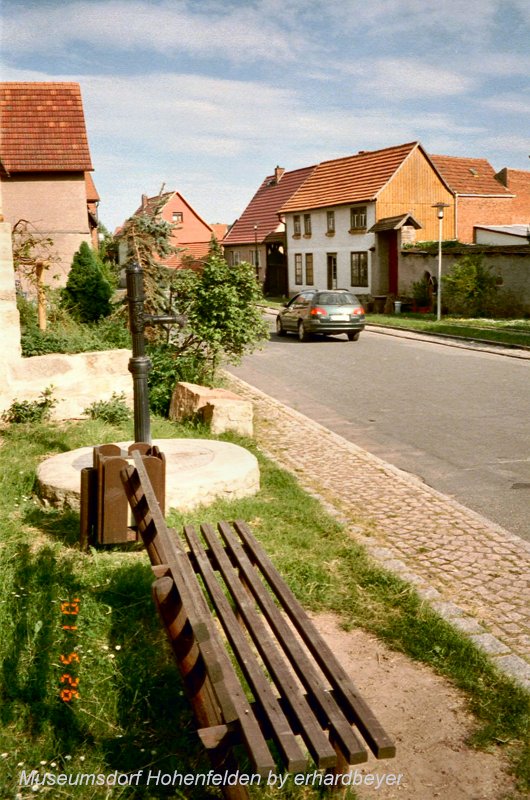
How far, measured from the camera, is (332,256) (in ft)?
136

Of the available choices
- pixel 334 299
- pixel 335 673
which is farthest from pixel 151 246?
pixel 335 673

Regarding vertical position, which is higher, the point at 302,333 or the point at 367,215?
the point at 367,215

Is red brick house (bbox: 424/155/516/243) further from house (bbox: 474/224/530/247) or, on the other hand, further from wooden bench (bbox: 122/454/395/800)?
wooden bench (bbox: 122/454/395/800)

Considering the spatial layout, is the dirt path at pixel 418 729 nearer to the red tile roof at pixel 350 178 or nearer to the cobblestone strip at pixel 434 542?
the cobblestone strip at pixel 434 542

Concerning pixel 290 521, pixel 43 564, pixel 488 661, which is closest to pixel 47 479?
pixel 43 564

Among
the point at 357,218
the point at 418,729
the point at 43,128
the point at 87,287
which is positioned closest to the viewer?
the point at 418,729

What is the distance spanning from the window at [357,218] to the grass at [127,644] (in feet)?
112

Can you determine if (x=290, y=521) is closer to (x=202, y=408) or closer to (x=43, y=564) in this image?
(x=43, y=564)

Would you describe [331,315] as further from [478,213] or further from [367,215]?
[478,213]

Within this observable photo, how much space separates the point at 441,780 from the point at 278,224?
49086mm

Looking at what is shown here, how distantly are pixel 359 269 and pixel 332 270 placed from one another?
3116mm

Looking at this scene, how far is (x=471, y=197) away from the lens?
4294cm

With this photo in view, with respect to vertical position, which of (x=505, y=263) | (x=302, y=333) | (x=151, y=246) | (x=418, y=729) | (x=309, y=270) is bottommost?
(x=418, y=729)

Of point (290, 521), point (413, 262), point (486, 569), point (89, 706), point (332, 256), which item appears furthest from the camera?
point (332, 256)
